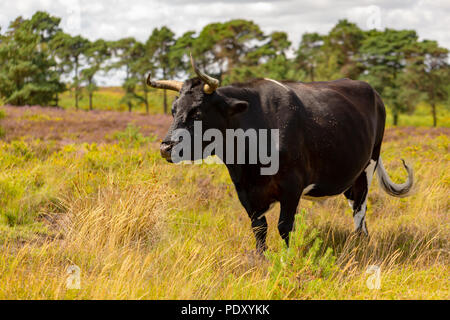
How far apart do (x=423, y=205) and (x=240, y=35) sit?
4784cm

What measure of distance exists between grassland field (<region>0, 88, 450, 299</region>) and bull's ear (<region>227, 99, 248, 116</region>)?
1128mm

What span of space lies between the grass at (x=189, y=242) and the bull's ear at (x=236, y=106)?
3.98ft

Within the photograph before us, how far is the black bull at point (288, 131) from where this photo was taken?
4.09 meters

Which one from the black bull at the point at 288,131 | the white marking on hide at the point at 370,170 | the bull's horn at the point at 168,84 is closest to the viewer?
the black bull at the point at 288,131

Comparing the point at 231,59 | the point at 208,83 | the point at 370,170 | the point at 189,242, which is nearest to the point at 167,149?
the point at 208,83

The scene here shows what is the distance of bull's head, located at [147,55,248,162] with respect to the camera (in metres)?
3.98

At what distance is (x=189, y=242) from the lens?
14.6 feet

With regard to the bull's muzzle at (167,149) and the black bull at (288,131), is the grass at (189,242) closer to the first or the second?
the black bull at (288,131)

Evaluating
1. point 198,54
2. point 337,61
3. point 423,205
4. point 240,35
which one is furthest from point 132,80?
point 423,205

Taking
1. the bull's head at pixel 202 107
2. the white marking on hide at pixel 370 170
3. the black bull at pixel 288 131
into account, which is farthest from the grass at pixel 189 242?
the bull's head at pixel 202 107

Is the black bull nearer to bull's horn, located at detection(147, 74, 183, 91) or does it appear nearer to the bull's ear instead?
the bull's ear

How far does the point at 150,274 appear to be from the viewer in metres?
3.59

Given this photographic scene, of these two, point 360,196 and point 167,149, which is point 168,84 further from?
point 360,196
